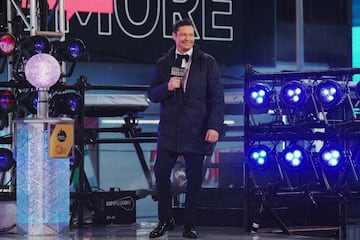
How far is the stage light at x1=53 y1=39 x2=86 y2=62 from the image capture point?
8.34 m

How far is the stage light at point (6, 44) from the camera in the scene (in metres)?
7.95

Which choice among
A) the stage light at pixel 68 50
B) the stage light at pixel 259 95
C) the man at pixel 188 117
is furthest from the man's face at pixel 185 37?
the stage light at pixel 68 50

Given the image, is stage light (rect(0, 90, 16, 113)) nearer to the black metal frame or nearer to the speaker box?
the speaker box

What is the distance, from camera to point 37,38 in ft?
26.2

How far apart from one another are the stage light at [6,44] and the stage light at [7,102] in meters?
0.35

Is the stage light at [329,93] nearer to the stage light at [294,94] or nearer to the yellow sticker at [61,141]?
the stage light at [294,94]

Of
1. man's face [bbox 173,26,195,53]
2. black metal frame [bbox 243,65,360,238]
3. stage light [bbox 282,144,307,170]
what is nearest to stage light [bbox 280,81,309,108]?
black metal frame [bbox 243,65,360,238]

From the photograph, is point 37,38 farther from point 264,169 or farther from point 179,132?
point 264,169

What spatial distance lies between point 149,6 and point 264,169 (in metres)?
7.21

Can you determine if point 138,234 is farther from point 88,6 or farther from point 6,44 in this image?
point 88,6

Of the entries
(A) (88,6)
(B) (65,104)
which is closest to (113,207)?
(B) (65,104)

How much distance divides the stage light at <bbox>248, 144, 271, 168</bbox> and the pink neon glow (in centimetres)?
642

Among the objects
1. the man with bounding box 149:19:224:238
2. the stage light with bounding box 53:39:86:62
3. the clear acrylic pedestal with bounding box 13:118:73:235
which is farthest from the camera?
the stage light with bounding box 53:39:86:62

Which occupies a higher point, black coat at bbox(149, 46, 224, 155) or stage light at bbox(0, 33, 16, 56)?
stage light at bbox(0, 33, 16, 56)
